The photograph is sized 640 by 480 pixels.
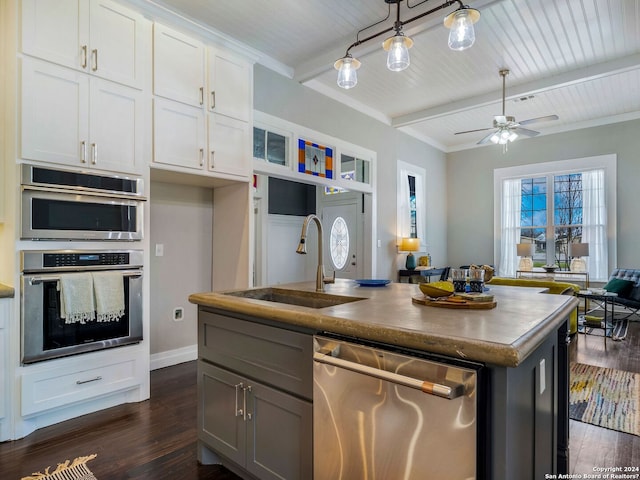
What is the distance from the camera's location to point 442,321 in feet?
4.36

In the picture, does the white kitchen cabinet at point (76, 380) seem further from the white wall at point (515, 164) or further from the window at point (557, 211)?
the window at point (557, 211)

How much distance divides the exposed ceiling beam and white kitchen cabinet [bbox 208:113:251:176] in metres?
3.23

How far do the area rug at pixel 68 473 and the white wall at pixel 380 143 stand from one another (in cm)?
333

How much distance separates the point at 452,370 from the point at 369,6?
3178 mm

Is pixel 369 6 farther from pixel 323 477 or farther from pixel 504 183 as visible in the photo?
pixel 504 183

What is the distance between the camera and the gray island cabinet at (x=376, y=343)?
106 cm

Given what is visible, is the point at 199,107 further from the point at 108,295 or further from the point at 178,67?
the point at 108,295

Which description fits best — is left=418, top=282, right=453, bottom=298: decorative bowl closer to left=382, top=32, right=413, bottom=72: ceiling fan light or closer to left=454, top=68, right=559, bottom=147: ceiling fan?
left=382, top=32, right=413, bottom=72: ceiling fan light

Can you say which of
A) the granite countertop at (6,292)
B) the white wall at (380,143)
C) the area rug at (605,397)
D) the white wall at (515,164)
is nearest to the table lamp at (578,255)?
the white wall at (515,164)

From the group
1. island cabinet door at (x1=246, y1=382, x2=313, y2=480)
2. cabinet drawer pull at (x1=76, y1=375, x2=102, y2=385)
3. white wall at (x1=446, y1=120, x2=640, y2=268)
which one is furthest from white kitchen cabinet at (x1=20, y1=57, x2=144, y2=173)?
white wall at (x1=446, y1=120, x2=640, y2=268)

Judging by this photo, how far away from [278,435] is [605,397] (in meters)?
2.77

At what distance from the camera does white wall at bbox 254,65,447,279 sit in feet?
14.0

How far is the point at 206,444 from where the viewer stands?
6.60ft

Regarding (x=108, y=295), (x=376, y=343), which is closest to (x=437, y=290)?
(x=376, y=343)
